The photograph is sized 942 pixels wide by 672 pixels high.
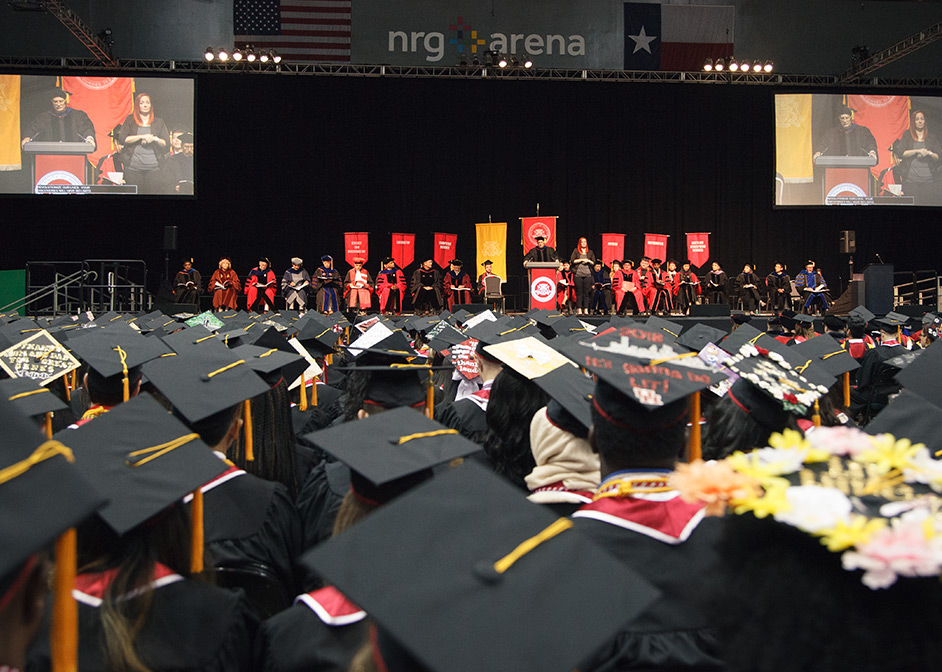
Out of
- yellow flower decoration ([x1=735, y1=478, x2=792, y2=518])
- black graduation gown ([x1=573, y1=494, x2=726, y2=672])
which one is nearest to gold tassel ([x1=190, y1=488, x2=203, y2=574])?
black graduation gown ([x1=573, y1=494, x2=726, y2=672])

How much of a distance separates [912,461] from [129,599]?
1.11 meters

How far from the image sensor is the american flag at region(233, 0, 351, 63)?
14016mm

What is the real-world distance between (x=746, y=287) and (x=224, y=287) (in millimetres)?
11707

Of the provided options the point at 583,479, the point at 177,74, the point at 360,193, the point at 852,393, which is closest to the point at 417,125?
the point at 360,193

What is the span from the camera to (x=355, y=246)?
1683 centimetres

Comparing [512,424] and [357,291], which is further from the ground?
[357,291]

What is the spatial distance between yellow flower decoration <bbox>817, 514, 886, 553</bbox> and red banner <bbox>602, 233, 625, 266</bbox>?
55.3 ft

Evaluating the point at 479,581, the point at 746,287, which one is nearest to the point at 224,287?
the point at 746,287

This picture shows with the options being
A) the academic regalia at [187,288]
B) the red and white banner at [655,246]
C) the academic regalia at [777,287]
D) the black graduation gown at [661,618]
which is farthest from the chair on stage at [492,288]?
the black graduation gown at [661,618]

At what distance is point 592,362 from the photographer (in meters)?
1.64

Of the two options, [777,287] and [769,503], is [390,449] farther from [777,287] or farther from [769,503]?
[777,287]

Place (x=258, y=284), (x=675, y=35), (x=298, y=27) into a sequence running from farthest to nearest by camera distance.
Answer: (x=258, y=284)
(x=675, y=35)
(x=298, y=27)

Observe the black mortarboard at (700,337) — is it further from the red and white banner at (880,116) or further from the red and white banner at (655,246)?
the red and white banner at (655,246)

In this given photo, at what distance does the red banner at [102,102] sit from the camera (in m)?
13.9
